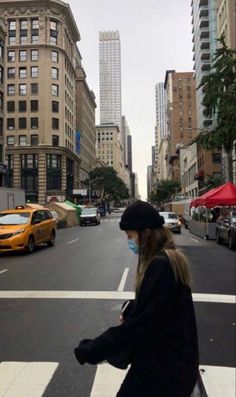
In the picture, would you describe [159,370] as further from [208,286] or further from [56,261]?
[56,261]

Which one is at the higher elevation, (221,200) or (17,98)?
(17,98)

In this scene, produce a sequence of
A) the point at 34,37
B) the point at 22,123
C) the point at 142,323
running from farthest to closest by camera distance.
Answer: the point at 34,37, the point at 22,123, the point at 142,323

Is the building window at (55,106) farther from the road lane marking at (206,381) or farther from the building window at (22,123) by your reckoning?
the road lane marking at (206,381)

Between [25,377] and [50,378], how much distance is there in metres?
0.27

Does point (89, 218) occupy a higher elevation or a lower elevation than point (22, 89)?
lower

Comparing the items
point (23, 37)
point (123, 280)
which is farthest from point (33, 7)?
point (123, 280)

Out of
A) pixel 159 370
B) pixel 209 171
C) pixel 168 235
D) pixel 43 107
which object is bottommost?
pixel 159 370

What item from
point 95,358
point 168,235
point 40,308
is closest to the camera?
point 95,358

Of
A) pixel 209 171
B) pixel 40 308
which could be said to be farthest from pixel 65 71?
pixel 40 308

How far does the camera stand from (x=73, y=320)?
273 inches

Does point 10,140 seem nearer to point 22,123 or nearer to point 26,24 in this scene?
point 22,123

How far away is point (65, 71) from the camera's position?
8356cm

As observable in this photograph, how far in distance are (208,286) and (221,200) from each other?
1377cm

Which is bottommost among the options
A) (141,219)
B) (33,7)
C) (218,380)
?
(218,380)
